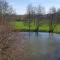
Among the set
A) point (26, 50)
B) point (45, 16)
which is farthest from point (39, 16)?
point (26, 50)

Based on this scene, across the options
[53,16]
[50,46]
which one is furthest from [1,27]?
[53,16]

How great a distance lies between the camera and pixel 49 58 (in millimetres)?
6852

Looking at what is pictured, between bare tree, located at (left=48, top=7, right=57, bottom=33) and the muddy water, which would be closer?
the muddy water

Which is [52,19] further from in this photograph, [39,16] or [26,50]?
[26,50]

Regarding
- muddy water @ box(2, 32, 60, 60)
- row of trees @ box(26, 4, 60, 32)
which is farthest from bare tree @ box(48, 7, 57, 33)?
muddy water @ box(2, 32, 60, 60)

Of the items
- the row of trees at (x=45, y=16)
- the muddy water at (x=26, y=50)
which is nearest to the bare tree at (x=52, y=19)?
the row of trees at (x=45, y=16)

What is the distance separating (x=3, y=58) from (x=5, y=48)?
168 mm

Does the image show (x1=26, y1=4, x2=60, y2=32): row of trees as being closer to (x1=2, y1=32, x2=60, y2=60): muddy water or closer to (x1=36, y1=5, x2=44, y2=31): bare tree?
(x1=36, y1=5, x2=44, y2=31): bare tree

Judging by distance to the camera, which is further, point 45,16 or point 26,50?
point 45,16

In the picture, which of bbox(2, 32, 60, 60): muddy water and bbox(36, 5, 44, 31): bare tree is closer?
bbox(2, 32, 60, 60): muddy water

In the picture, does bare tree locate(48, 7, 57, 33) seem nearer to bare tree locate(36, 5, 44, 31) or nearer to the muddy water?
bare tree locate(36, 5, 44, 31)

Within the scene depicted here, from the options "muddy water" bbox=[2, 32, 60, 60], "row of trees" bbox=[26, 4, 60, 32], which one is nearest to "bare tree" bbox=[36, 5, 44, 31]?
"row of trees" bbox=[26, 4, 60, 32]

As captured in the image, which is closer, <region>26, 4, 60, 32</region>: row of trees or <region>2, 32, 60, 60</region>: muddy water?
<region>2, 32, 60, 60</region>: muddy water

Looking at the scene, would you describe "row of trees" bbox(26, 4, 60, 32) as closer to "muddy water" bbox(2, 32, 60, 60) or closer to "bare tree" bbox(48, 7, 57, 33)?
"bare tree" bbox(48, 7, 57, 33)
